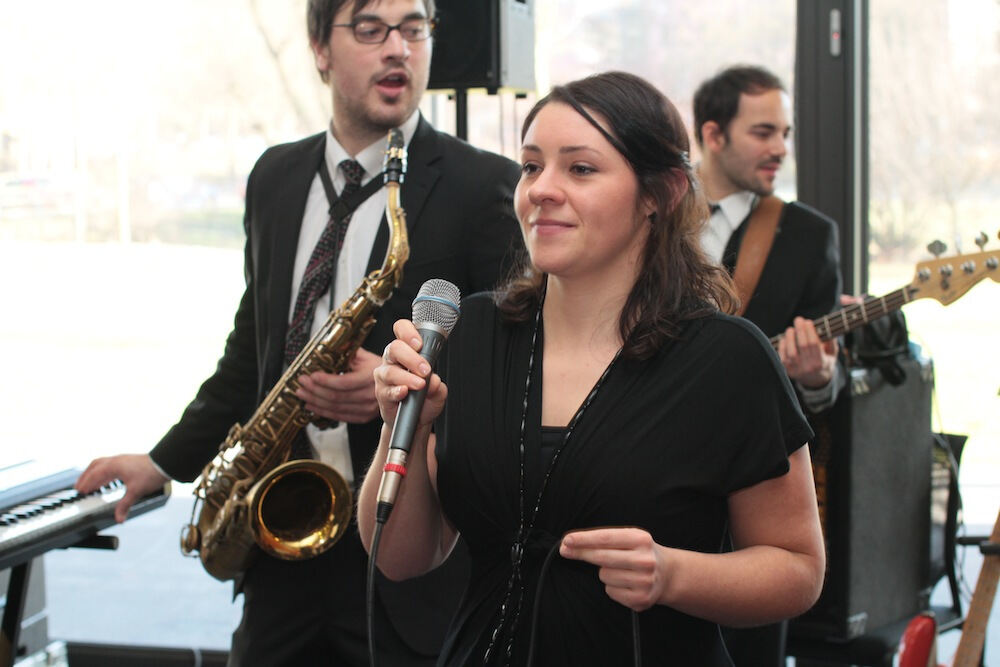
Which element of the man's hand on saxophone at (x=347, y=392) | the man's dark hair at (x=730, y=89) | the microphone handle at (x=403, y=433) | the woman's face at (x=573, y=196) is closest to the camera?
the microphone handle at (x=403, y=433)

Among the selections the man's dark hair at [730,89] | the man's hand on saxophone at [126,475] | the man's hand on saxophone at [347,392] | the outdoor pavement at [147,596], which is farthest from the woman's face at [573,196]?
the outdoor pavement at [147,596]

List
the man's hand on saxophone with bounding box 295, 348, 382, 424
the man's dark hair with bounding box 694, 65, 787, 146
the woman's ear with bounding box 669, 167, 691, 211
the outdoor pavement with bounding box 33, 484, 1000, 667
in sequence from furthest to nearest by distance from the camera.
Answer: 1. the outdoor pavement with bounding box 33, 484, 1000, 667
2. the man's dark hair with bounding box 694, 65, 787, 146
3. the man's hand on saxophone with bounding box 295, 348, 382, 424
4. the woman's ear with bounding box 669, 167, 691, 211

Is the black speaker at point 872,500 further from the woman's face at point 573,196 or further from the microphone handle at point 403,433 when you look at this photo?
the microphone handle at point 403,433

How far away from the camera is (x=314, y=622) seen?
91.7 inches

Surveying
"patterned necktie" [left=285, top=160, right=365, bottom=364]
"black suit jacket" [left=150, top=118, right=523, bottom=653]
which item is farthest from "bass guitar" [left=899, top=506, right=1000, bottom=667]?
"patterned necktie" [left=285, top=160, right=365, bottom=364]

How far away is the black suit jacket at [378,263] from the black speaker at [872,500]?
167 centimetres

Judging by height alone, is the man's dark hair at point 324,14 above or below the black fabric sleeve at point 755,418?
above

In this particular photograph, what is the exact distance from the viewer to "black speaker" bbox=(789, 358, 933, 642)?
3.72 m

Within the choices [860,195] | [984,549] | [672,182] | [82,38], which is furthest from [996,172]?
[82,38]

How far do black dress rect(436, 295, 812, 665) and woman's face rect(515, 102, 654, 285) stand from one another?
0.56ft

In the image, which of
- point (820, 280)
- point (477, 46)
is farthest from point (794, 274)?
Answer: point (477, 46)

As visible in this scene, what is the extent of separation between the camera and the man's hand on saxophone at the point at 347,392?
228 centimetres

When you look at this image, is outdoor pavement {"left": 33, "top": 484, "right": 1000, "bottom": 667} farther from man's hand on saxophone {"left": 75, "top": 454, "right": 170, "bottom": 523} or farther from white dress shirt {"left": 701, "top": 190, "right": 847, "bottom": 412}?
→ man's hand on saxophone {"left": 75, "top": 454, "right": 170, "bottom": 523}

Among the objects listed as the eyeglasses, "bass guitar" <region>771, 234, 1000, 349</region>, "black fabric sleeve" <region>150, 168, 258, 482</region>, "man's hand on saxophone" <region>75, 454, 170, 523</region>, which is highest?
the eyeglasses
